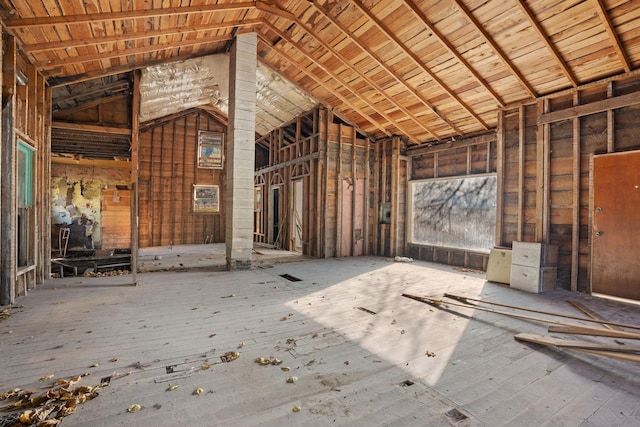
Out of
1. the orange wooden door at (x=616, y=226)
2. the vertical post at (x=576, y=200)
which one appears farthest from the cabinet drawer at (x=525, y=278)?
the orange wooden door at (x=616, y=226)

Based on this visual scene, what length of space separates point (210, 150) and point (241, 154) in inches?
293

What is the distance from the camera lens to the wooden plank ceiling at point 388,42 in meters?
4.36

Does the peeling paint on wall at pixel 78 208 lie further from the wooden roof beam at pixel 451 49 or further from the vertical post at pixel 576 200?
the vertical post at pixel 576 200

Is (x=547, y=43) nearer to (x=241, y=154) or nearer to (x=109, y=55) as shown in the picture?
(x=241, y=154)

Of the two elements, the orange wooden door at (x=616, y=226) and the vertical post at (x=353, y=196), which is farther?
the vertical post at (x=353, y=196)

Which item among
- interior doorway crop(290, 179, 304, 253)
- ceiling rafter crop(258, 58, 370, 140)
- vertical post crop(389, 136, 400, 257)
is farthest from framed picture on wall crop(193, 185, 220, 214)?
vertical post crop(389, 136, 400, 257)

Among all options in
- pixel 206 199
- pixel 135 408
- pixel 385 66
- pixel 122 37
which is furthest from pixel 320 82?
pixel 206 199

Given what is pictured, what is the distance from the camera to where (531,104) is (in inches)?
247

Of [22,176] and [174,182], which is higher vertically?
[174,182]

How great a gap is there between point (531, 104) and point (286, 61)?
226 inches

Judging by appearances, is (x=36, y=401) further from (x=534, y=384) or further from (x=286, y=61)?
(x=286, y=61)

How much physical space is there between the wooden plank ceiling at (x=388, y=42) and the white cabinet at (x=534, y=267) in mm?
2993

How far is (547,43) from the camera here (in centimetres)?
479

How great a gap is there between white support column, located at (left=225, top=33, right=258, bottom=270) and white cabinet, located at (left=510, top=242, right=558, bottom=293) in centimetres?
551
